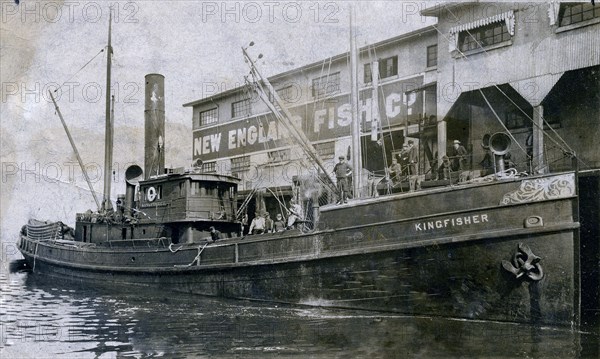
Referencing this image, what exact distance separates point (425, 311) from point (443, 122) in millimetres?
8385

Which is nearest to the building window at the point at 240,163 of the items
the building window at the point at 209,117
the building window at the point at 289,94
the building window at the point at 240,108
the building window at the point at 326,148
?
the building window at the point at 240,108

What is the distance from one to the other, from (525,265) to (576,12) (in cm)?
819

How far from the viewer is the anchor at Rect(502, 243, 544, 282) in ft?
30.6

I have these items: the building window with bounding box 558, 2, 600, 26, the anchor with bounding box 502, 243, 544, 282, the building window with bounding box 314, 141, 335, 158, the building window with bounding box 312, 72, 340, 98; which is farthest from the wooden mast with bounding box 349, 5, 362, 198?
the building window with bounding box 314, 141, 335, 158

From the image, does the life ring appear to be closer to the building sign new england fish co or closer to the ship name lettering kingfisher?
the building sign new england fish co

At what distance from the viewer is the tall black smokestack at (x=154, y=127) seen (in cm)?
1730

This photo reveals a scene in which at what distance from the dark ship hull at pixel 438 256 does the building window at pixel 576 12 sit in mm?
6602

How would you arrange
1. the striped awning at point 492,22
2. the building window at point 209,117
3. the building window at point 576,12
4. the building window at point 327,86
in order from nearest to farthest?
the building window at point 576,12 < the striped awning at point 492,22 < the building window at point 327,86 < the building window at point 209,117

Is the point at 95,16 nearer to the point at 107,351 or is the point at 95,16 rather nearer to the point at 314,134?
the point at 107,351

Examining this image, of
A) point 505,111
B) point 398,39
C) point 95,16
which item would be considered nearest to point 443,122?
point 505,111

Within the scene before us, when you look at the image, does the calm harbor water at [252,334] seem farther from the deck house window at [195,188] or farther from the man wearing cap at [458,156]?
the man wearing cap at [458,156]

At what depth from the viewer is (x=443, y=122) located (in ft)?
55.8

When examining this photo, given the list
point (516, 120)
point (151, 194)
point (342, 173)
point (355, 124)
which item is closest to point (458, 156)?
point (342, 173)

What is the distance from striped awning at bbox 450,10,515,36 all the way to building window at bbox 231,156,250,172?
474 inches
